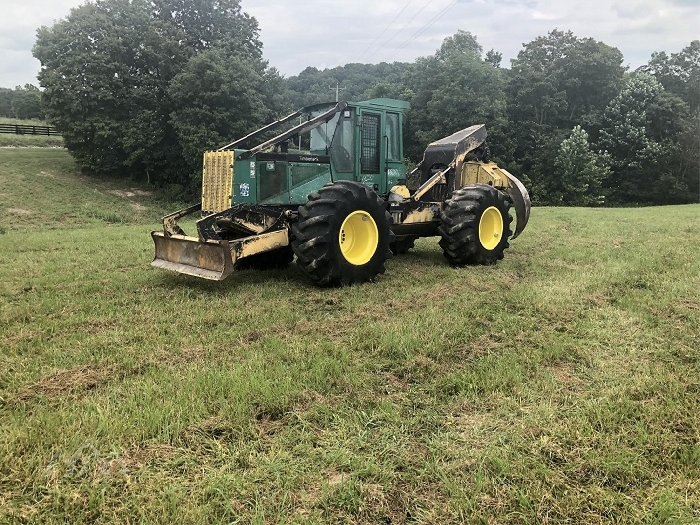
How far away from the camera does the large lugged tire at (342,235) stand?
6227 millimetres

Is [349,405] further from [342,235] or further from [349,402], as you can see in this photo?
[342,235]

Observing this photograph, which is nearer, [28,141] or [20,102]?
[28,141]

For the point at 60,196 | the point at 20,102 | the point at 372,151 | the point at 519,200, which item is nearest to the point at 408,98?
the point at 60,196

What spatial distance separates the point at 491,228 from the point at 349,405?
616 centimetres

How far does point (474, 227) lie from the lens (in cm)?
784

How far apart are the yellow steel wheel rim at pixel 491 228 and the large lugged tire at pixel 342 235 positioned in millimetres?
2206

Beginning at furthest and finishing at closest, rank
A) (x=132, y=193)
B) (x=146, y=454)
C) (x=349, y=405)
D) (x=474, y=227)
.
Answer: (x=132, y=193)
(x=474, y=227)
(x=349, y=405)
(x=146, y=454)

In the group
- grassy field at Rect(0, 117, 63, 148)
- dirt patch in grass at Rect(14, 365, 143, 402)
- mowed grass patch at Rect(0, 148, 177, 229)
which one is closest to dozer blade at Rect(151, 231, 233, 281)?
dirt patch in grass at Rect(14, 365, 143, 402)

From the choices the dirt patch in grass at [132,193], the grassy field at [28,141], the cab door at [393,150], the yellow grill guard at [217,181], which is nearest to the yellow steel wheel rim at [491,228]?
the cab door at [393,150]

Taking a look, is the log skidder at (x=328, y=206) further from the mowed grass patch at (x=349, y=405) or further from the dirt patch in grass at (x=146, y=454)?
the dirt patch in grass at (x=146, y=454)

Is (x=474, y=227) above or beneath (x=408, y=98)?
beneath

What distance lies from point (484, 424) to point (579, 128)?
122 feet

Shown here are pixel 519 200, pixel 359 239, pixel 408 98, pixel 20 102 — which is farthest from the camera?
pixel 20 102

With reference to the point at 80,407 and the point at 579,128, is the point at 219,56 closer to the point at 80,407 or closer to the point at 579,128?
the point at 579,128
